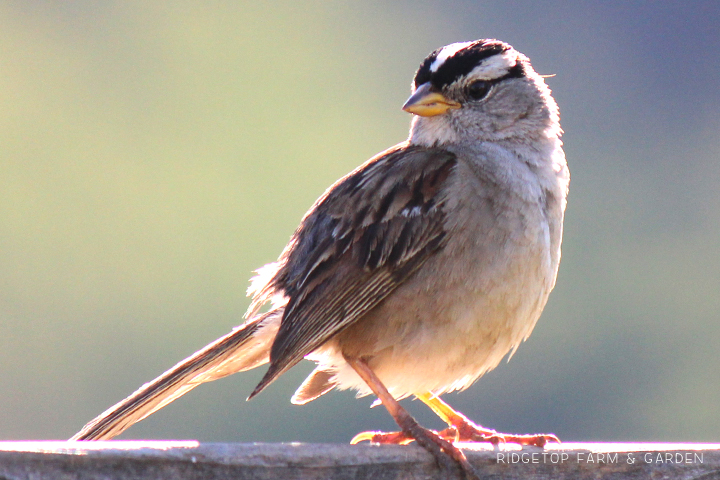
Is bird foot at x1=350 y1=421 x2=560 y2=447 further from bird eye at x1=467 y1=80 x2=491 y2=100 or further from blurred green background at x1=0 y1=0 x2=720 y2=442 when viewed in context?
blurred green background at x1=0 y1=0 x2=720 y2=442

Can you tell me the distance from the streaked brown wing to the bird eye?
12.6 inches

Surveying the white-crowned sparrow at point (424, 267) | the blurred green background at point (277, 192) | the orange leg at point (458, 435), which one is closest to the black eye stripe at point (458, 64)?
the white-crowned sparrow at point (424, 267)

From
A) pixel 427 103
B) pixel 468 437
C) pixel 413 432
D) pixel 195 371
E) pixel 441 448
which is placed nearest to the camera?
pixel 441 448

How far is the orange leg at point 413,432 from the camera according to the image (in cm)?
280

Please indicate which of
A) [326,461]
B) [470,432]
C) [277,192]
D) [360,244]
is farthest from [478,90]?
[277,192]

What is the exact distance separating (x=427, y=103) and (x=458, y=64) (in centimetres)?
20

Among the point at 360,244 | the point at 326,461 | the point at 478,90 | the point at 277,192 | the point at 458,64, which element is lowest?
the point at 277,192

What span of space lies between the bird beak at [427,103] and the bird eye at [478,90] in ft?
0.28

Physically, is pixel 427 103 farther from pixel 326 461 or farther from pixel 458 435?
pixel 326 461

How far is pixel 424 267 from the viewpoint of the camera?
3533mm

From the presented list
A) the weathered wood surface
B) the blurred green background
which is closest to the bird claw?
Result: the weathered wood surface

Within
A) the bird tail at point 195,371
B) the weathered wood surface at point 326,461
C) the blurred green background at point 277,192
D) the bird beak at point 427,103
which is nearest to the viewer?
the weathered wood surface at point 326,461

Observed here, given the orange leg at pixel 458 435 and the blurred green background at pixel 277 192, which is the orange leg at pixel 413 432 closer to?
the orange leg at pixel 458 435

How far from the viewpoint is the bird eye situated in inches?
159
